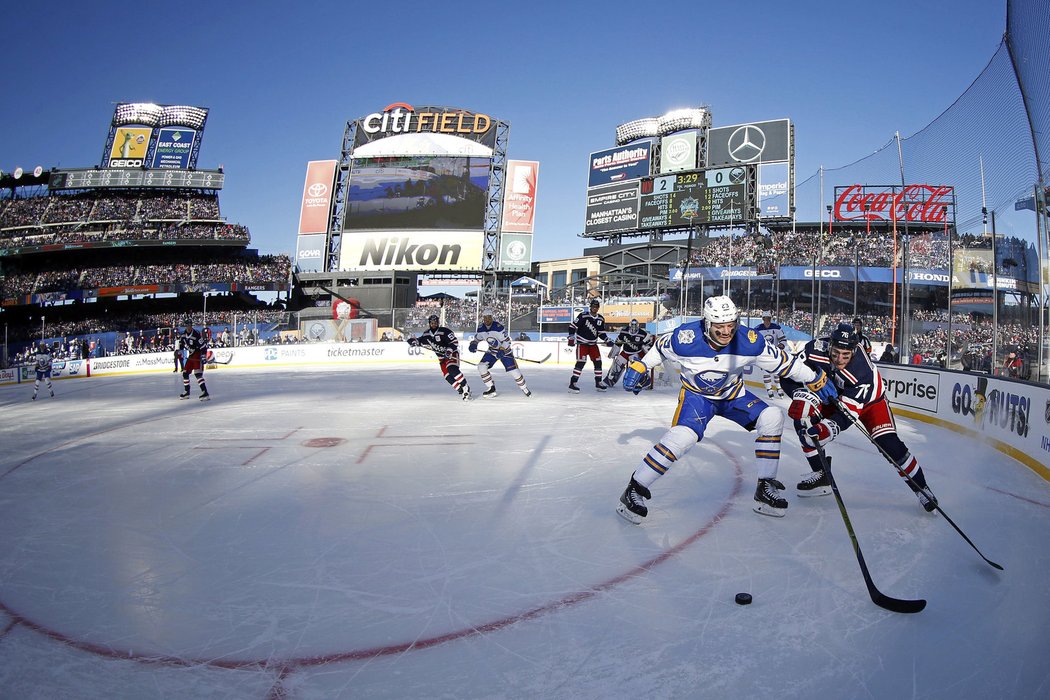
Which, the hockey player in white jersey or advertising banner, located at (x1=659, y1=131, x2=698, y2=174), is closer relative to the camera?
the hockey player in white jersey

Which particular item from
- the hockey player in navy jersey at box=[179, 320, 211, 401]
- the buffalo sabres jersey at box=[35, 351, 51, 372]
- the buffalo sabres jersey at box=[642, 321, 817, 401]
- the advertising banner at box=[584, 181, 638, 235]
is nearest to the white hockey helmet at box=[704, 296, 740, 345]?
the buffalo sabres jersey at box=[642, 321, 817, 401]

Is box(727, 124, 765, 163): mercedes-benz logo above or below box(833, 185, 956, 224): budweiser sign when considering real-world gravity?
above

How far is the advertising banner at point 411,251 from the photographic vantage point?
125 feet

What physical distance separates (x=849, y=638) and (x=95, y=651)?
9.82ft

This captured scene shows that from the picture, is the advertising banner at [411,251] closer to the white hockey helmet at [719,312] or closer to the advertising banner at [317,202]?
the advertising banner at [317,202]

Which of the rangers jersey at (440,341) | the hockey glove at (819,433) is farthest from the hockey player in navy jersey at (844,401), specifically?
the rangers jersey at (440,341)

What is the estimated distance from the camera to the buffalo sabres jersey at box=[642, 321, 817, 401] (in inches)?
155

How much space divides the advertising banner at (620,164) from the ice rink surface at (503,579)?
33255 millimetres

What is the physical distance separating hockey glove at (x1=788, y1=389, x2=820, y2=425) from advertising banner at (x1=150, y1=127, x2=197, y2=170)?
156 ft

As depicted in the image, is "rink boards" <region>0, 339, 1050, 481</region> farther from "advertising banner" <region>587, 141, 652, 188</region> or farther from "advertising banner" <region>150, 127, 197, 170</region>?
"advertising banner" <region>150, 127, 197, 170</region>

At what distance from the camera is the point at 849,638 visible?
2424 mm

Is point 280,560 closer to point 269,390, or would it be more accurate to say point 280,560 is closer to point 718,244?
point 269,390

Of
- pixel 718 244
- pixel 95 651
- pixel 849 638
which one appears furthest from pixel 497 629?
pixel 718 244

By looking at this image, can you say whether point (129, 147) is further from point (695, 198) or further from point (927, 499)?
point (927, 499)
